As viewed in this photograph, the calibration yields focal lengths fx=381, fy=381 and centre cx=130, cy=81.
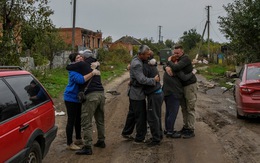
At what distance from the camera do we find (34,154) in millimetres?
5090

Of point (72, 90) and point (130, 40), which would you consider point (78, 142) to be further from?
point (130, 40)

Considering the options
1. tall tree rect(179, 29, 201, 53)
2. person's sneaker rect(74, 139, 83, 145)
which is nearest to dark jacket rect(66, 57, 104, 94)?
person's sneaker rect(74, 139, 83, 145)

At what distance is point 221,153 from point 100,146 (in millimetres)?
2241

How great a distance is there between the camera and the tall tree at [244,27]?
17.4m

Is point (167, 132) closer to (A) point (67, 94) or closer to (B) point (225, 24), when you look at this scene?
(A) point (67, 94)

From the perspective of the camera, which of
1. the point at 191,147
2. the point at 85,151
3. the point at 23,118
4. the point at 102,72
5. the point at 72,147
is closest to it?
the point at 23,118

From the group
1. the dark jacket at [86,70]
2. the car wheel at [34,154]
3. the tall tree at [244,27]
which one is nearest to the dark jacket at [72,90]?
the dark jacket at [86,70]

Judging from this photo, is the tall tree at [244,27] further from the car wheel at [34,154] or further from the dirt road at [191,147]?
the car wheel at [34,154]

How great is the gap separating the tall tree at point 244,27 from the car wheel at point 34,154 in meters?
14.0

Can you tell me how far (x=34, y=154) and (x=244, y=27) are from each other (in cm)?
1480

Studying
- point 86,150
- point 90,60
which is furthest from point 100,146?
point 90,60

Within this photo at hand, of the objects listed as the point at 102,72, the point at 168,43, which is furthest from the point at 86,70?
the point at 168,43

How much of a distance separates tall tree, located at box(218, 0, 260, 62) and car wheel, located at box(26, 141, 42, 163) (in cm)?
1398

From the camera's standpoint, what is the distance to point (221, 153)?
22.2 feet
